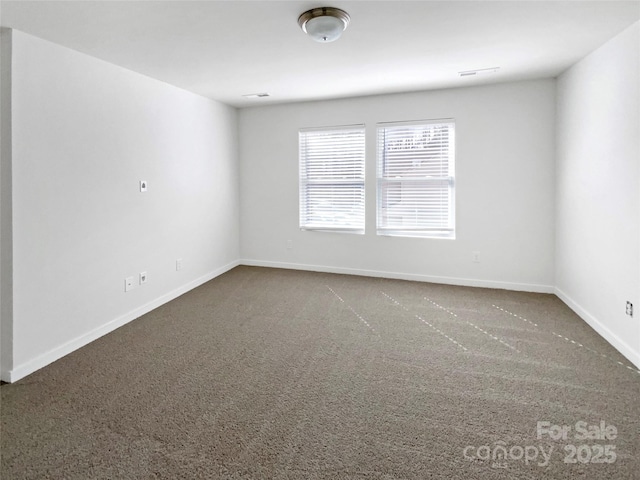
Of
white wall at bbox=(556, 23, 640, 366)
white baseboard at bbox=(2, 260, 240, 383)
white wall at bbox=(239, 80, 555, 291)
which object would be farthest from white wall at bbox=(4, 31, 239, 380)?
white wall at bbox=(556, 23, 640, 366)

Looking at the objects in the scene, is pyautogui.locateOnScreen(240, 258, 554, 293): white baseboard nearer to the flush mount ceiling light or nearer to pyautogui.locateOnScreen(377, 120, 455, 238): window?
pyautogui.locateOnScreen(377, 120, 455, 238): window

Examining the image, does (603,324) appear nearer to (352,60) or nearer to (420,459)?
(420,459)

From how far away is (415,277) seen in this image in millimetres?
4766

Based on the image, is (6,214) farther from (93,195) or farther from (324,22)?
(324,22)

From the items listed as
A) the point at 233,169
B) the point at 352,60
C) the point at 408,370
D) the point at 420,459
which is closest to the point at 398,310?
the point at 408,370

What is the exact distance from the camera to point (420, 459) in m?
1.71

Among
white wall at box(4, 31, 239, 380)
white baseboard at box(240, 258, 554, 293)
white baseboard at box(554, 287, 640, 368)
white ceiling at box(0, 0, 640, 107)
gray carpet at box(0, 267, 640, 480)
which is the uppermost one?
white ceiling at box(0, 0, 640, 107)

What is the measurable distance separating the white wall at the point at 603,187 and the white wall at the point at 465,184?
0.93ft

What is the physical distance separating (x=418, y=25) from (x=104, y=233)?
307 centimetres

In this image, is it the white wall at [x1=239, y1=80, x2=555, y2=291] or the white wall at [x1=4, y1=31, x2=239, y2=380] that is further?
the white wall at [x1=239, y1=80, x2=555, y2=291]

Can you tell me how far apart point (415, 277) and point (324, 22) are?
3327 millimetres

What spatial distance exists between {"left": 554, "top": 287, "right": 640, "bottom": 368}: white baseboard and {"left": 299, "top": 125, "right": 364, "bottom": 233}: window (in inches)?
98.8

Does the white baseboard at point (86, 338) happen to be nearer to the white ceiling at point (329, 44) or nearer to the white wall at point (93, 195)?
the white wall at point (93, 195)

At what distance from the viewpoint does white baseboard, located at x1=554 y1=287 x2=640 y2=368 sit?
2586mm
